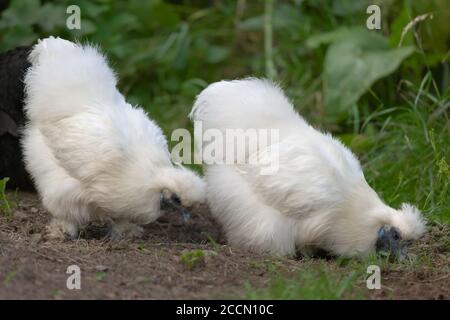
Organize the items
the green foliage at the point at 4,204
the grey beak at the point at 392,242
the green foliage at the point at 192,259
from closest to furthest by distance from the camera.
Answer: the green foliage at the point at 192,259 < the grey beak at the point at 392,242 < the green foliage at the point at 4,204

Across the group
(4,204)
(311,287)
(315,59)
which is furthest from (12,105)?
(315,59)

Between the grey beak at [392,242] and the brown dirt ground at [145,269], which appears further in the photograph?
the grey beak at [392,242]

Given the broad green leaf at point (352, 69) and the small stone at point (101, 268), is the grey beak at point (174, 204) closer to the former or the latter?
the small stone at point (101, 268)

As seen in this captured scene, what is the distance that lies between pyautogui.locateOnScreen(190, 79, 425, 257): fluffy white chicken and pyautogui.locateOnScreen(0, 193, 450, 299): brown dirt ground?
6.6 inches

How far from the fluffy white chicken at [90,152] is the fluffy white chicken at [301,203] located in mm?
281

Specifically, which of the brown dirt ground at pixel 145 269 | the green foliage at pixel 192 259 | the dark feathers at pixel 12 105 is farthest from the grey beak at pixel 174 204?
the dark feathers at pixel 12 105

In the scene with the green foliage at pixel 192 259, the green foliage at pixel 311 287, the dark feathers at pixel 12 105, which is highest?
the dark feathers at pixel 12 105

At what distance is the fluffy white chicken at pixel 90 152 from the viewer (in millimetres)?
4805

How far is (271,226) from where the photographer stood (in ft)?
15.8

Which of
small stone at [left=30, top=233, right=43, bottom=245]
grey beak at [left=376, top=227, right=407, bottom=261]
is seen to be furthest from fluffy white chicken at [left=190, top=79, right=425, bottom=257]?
small stone at [left=30, top=233, right=43, bottom=245]

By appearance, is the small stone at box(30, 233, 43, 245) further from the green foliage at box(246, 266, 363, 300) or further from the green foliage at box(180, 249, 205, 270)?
the green foliage at box(246, 266, 363, 300)

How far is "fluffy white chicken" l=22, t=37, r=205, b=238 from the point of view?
480cm

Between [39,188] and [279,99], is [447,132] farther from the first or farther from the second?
[39,188]

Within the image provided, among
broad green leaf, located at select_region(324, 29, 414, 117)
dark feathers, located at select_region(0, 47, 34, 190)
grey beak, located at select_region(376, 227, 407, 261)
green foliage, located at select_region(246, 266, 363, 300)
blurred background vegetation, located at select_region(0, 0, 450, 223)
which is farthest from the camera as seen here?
broad green leaf, located at select_region(324, 29, 414, 117)
